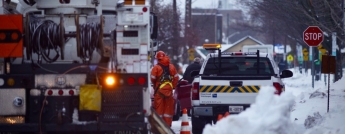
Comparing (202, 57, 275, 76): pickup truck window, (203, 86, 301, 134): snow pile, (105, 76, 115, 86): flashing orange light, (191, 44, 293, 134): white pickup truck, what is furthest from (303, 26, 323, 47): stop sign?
(105, 76, 115, 86): flashing orange light

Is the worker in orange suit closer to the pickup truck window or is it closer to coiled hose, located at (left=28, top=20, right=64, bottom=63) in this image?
the pickup truck window

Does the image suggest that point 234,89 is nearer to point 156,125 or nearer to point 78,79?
point 156,125

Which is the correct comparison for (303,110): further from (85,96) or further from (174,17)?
(174,17)

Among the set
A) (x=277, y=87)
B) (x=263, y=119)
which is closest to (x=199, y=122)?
(x=277, y=87)

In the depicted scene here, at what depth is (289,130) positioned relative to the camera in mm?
11203

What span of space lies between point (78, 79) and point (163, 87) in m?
5.90

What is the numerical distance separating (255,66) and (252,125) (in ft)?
17.1

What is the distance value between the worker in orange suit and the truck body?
5.32 m

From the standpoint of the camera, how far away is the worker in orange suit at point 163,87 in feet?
51.2

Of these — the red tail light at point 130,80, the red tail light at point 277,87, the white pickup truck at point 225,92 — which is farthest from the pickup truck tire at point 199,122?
the red tail light at point 130,80

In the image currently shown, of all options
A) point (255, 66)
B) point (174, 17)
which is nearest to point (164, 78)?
point (255, 66)

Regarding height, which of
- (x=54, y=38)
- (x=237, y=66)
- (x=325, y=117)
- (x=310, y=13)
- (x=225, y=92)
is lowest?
(x=325, y=117)

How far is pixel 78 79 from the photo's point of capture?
9773mm

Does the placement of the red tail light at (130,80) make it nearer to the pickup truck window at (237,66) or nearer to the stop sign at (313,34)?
the pickup truck window at (237,66)
